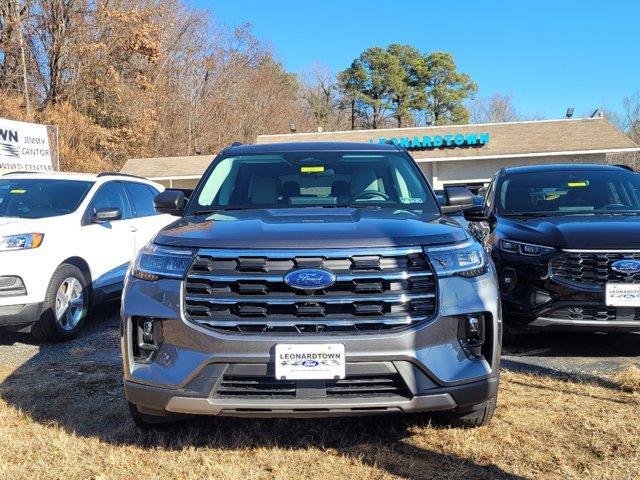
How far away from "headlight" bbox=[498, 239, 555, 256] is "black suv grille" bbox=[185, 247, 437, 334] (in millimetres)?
2492

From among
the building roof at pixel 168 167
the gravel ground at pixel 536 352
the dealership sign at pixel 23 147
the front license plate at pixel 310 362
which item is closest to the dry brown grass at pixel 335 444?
the front license plate at pixel 310 362

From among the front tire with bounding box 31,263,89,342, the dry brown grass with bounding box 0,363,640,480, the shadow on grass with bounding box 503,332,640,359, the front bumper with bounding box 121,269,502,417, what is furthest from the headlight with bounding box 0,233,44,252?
the shadow on grass with bounding box 503,332,640,359

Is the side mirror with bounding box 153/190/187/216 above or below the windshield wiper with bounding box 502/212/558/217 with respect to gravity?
above

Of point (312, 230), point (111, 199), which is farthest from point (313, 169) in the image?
point (111, 199)

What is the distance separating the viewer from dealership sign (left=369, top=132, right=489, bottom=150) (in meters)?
25.0

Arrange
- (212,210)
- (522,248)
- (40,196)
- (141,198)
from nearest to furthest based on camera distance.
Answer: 1. (212,210)
2. (522,248)
3. (40,196)
4. (141,198)

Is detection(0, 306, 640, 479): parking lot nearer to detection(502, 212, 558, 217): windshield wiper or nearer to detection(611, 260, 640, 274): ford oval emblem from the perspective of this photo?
detection(611, 260, 640, 274): ford oval emblem

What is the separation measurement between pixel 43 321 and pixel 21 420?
2.03 meters

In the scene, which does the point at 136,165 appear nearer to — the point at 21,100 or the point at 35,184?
the point at 21,100

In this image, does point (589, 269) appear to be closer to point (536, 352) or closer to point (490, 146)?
point (536, 352)

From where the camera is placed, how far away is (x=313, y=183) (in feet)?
14.8

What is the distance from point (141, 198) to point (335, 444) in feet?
18.3

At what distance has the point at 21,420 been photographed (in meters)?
3.97

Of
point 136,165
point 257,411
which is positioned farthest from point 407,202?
point 136,165
